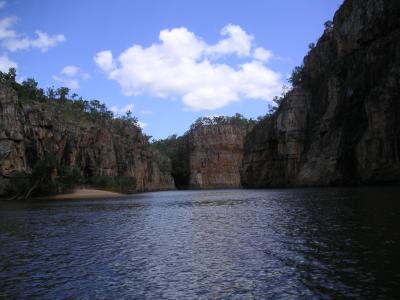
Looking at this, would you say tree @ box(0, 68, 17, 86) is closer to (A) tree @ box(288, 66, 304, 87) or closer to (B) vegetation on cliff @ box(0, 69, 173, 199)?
(B) vegetation on cliff @ box(0, 69, 173, 199)

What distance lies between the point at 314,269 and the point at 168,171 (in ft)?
561

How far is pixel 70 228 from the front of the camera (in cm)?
2695

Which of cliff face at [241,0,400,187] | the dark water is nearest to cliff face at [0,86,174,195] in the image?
cliff face at [241,0,400,187]

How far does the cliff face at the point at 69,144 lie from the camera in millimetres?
80312

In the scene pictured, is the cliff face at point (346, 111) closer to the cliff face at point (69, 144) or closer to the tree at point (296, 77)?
the tree at point (296, 77)

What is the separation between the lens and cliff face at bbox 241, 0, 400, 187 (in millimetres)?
66188

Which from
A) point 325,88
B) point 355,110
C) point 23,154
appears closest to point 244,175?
point 325,88

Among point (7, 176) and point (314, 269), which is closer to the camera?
point (314, 269)

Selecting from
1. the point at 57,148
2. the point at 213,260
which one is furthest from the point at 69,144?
the point at 213,260

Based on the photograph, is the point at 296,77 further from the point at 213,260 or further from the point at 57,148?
the point at 213,260

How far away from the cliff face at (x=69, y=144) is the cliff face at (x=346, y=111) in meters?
44.6

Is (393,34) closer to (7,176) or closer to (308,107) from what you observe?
(308,107)

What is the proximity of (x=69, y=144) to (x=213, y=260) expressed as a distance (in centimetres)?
8978

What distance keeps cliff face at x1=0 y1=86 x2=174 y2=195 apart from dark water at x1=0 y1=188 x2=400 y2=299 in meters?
58.5
